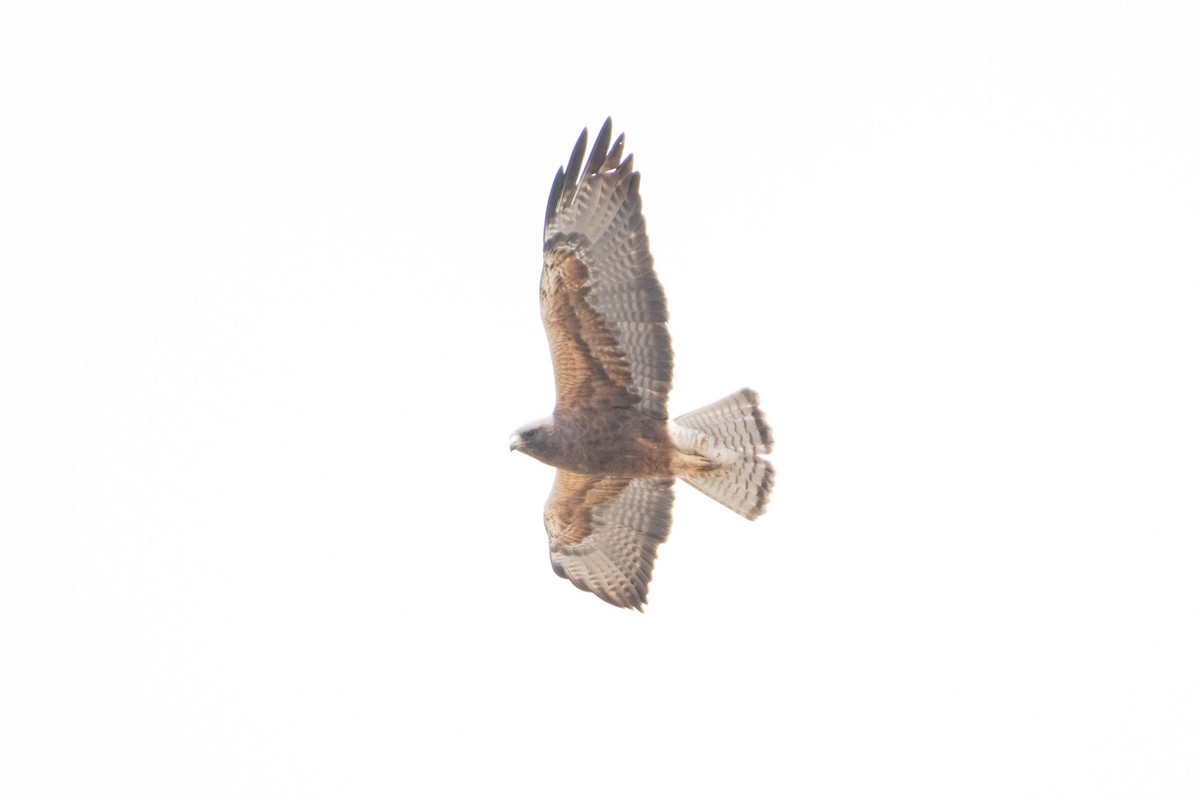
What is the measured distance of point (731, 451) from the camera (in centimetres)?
1191

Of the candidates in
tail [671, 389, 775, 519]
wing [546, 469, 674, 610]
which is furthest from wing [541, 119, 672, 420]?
wing [546, 469, 674, 610]

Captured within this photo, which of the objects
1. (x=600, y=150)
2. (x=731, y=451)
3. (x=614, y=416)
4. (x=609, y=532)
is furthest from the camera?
(x=609, y=532)

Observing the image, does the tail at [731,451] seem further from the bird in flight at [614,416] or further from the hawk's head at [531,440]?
the hawk's head at [531,440]

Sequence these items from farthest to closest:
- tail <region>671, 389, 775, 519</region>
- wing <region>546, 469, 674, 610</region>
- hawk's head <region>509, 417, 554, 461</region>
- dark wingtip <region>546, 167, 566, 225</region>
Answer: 1. wing <region>546, 469, 674, 610</region>
2. tail <region>671, 389, 775, 519</region>
3. hawk's head <region>509, 417, 554, 461</region>
4. dark wingtip <region>546, 167, 566, 225</region>

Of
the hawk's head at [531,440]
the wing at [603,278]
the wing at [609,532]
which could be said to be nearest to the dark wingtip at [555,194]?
the wing at [603,278]

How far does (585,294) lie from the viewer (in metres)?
11.0

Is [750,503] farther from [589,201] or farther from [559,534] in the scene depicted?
[589,201]

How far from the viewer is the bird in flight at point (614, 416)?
35.8ft

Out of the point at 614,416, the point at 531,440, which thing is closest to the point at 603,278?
the point at 614,416

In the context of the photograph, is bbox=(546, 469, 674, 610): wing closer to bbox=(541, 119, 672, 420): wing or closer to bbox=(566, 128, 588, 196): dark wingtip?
bbox=(541, 119, 672, 420): wing

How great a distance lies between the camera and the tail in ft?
38.7

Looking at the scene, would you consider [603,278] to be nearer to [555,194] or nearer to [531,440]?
[555,194]

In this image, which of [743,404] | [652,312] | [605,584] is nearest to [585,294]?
[652,312]

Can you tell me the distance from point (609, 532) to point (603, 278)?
225 centimetres
